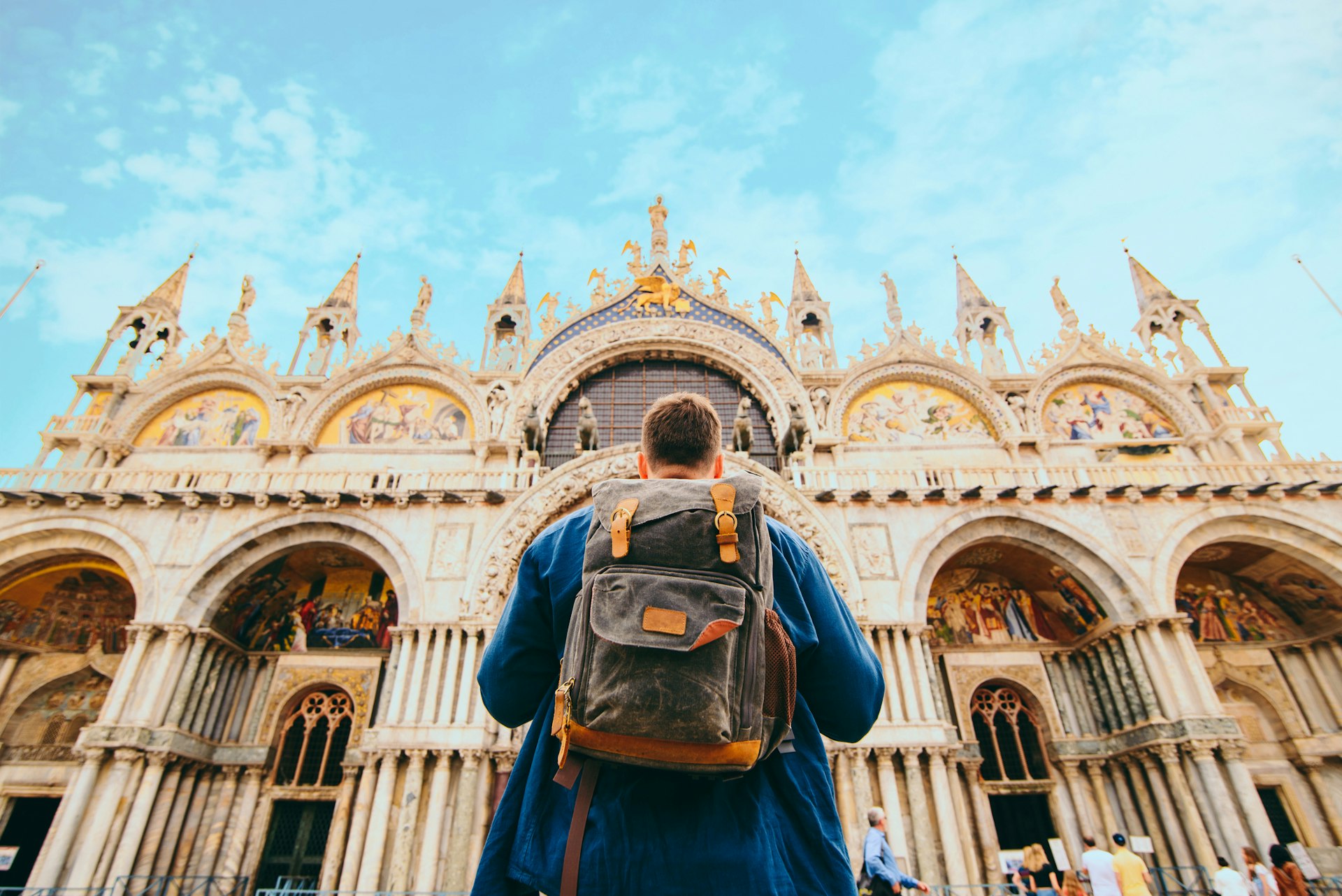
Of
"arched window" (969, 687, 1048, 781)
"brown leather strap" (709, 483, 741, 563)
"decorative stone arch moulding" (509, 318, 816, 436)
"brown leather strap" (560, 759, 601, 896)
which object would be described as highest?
"decorative stone arch moulding" (509, 318, 816, 436)

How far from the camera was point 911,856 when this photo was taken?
34.1ft

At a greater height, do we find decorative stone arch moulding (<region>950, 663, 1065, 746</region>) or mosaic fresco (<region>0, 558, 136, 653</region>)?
mosaic fresco (<region>0, 558, 136, 653</region>)

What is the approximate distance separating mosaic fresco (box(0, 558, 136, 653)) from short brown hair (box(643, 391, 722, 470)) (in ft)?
50.6

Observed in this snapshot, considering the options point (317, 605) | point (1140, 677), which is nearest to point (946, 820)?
point (1140, 677)

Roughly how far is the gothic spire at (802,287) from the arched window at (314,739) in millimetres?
14678

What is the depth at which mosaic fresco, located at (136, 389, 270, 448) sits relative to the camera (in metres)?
16.2

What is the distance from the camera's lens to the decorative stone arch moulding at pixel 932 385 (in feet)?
53.5

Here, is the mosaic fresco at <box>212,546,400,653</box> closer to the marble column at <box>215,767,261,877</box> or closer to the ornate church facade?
the ornate church facade

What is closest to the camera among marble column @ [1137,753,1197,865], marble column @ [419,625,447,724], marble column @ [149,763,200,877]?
marble column @ [1137,753,1197,865]

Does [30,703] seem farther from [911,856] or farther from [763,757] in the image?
[763,757]

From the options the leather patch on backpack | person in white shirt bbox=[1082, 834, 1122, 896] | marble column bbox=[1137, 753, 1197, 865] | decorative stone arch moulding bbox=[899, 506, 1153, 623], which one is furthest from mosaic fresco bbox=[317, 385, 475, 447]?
the leather patch on backpack

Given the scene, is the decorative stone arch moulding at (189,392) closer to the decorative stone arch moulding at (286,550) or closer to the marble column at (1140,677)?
the decorative stone arch moulding at (286,550)

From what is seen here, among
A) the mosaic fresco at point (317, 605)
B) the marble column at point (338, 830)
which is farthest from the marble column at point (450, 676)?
the marble column at point (338, 830)

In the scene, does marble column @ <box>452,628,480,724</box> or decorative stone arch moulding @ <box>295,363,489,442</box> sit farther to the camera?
decorative stone arch moulding @ <box>295,363,489,442</box>
